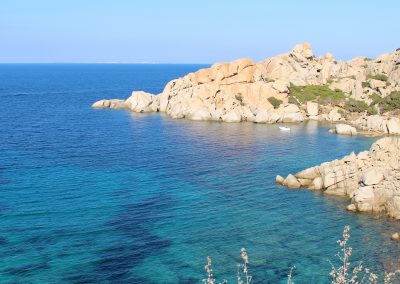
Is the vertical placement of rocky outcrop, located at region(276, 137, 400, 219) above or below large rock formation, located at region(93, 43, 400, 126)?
below

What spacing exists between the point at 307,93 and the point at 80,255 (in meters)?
116

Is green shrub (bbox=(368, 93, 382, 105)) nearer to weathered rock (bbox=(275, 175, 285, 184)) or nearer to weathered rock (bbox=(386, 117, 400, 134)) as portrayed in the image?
weathered rock (bbox=(386, 117, 400, 134))

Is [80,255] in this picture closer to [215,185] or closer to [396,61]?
[215,185]

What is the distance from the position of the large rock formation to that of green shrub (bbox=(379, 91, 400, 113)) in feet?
27.3

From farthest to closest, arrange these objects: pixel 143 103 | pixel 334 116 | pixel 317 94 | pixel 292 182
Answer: pixel 143 103
pixel 317 94
pixel 334 116
pixel 292 182

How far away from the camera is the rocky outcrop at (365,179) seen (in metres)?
60.0

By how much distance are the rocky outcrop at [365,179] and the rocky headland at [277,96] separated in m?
51.9

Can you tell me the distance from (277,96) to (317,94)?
15059 mm

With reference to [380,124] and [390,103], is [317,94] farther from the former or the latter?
[380,124]

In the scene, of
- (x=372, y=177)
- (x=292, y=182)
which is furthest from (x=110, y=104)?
(x=372, y=177)

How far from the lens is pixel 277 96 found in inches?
5625

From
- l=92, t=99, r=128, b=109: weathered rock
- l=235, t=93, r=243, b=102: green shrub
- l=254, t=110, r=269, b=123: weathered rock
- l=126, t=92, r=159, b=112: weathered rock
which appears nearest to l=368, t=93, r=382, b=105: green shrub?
l=254, t=110, r=269, b=123: weathered rock

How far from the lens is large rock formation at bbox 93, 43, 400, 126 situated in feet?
446

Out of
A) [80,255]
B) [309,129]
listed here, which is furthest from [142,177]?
[309,129]
